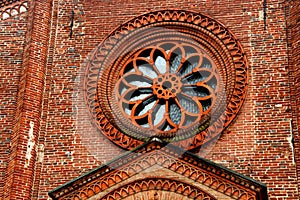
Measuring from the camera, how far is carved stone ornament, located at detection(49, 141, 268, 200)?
13328 mm

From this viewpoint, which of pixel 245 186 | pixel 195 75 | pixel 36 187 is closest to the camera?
pixel 245 186

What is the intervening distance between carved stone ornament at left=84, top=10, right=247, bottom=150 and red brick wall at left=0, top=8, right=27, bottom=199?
1927mm

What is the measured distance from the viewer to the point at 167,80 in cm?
1677

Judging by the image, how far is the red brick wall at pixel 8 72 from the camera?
53.6 feet

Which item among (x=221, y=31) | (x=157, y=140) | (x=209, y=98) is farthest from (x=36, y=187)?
(x=221, y=31)

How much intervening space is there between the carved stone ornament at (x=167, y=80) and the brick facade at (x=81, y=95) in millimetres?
260

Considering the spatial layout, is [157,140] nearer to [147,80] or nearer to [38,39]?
[147,80]

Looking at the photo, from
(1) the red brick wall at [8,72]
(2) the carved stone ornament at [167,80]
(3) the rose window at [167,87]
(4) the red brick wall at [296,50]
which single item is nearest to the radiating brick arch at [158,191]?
(2) the carved stone ornament at [167,80]

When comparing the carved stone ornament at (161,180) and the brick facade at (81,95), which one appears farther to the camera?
the brick facade at (81,95)

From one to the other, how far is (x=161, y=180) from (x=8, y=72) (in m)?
5.96

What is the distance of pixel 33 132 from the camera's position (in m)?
16.3

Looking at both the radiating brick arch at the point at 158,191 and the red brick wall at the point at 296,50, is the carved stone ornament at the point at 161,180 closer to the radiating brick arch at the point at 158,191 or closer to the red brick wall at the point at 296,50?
the radiating brick arch at the point at 158,191

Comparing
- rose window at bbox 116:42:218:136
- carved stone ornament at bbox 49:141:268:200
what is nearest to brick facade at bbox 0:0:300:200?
rose window at bbox 116:42:218:136

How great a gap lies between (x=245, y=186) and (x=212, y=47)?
4729 mm
